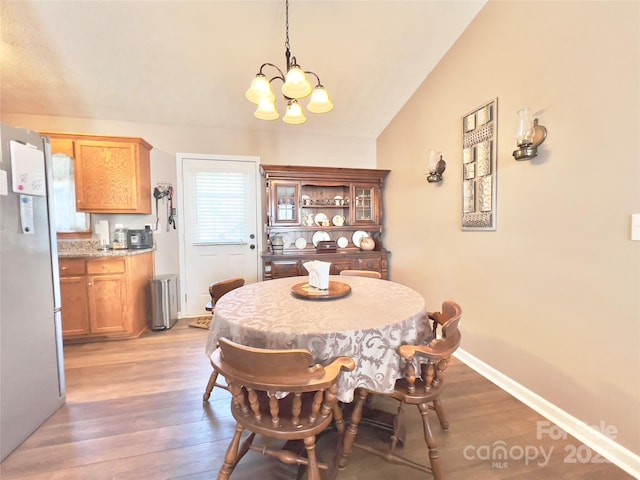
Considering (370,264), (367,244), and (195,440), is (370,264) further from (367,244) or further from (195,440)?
(195,440)

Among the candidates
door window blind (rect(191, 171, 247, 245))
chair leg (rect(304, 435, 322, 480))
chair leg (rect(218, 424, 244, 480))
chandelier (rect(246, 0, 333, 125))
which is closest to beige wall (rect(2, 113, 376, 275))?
door window blind (rect(191, 171, 247, 245))

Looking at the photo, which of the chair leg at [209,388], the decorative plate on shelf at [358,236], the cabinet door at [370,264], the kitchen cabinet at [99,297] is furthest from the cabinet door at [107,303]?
the decorative plate on shelf at [358,236]

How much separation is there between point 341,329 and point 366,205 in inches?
115

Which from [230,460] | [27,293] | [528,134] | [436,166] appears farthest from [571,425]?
[27,293]

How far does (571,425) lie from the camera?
5.36 ft

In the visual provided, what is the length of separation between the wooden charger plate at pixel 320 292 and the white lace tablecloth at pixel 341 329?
0.09 ft

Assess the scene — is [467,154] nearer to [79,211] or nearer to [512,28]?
[512,28]

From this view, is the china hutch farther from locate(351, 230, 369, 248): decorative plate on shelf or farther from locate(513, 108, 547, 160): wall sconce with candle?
locate(513, 108, 547, 160): wall sconce with candle

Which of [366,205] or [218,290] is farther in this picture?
[366,205]

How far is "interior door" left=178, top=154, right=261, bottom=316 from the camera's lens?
3.62 meters

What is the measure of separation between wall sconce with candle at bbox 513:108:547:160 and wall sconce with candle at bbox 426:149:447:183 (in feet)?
2.80

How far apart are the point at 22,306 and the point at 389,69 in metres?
3.47

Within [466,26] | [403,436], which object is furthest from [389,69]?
[403,436]

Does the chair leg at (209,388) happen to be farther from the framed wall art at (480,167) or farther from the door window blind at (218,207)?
the framed wall art at (480,167)
